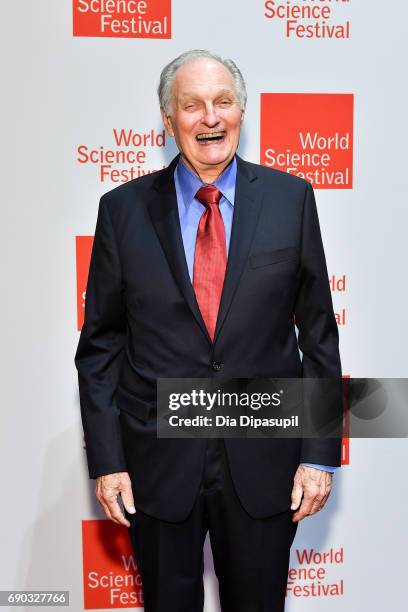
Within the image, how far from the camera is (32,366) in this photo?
2266mm

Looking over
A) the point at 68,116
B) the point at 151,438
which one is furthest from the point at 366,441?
the point at 68,116

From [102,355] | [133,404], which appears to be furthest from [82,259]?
[133,404]

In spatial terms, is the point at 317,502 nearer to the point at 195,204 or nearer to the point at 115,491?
the point at 115,491

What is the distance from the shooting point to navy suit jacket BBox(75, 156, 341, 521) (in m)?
1.54

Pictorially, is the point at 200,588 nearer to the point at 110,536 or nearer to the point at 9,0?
the point at 110,536

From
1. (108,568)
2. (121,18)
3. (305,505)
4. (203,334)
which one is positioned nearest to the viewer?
(203,334)

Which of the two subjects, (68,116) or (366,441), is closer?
(68,116)

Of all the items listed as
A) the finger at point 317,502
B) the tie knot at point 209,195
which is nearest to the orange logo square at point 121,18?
the tie knot at point 209,195

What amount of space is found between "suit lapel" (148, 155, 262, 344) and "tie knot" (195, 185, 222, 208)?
5cm

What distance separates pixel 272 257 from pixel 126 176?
84cm

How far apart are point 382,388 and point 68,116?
140 centimetres

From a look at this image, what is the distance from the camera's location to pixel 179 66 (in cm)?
161

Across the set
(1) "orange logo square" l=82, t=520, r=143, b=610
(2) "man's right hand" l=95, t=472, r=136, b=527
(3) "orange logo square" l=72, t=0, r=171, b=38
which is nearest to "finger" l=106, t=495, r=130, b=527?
(2) "man's right hand" l=95, t=472, r=136, b=527

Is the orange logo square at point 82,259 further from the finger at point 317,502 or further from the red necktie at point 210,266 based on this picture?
the finger at point 317,502
